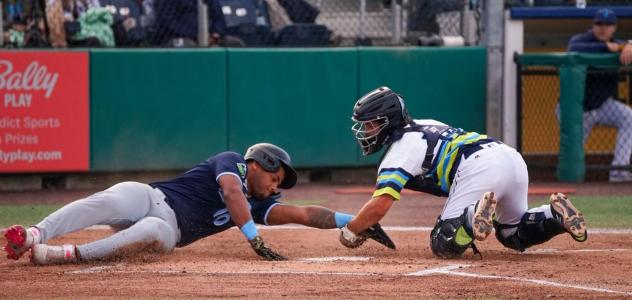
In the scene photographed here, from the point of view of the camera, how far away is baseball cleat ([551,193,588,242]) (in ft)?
24.3

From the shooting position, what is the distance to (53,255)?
720 centimetres

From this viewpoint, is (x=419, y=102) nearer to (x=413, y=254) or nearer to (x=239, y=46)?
(x=239, y=46)

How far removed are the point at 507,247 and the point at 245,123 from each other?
6786mm

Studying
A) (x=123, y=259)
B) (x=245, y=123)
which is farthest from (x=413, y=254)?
(x=245, y=123)

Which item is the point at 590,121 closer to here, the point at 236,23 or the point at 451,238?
the point at 236,23

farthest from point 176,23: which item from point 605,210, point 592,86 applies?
point 605,210

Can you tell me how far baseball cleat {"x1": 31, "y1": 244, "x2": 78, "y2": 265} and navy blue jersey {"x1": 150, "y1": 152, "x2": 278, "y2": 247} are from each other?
75 cm

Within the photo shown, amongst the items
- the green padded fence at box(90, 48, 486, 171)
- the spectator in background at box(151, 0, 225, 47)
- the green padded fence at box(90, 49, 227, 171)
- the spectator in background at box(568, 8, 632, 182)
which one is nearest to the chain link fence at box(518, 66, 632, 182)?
the spectator in background at box(568, 8, 632, 182)

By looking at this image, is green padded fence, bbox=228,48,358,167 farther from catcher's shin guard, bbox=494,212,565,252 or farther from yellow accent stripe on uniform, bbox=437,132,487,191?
yellow accent stripe on uniform, bbox=437,132,487,191

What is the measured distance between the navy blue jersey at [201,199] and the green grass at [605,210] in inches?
155

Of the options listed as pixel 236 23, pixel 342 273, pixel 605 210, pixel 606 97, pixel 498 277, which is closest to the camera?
pixel 498 277

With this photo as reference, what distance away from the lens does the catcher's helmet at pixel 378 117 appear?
24.9 feet

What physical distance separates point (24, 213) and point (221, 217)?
4.19 meters

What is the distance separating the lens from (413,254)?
813 centimetres
